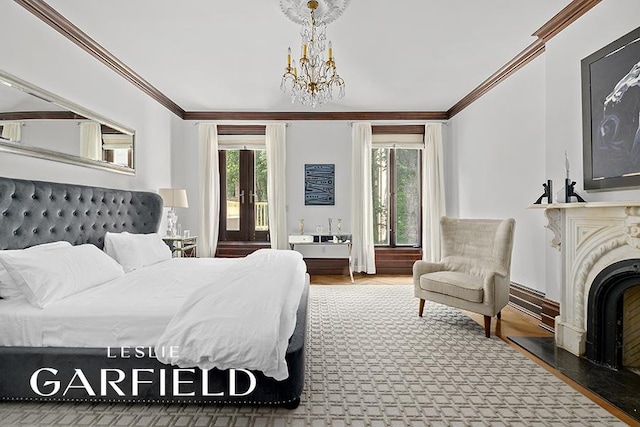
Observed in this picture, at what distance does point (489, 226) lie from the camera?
3725 millimetres

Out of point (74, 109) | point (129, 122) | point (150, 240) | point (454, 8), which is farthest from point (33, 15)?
point (454, 8)

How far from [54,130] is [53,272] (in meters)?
1.43

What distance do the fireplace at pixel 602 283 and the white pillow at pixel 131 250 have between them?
12.4 feet

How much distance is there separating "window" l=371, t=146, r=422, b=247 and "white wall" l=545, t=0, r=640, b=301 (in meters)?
2.82

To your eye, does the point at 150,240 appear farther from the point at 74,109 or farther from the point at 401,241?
the point at 401,241

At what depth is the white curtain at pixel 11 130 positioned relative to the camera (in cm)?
255

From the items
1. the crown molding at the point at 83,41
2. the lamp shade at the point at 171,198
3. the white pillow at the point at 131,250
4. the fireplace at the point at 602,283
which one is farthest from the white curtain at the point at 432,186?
the crown molding at the point at 83,41

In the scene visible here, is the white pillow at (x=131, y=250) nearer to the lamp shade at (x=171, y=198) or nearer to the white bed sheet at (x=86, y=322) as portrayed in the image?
the lamp shade at (x=171, y=198)

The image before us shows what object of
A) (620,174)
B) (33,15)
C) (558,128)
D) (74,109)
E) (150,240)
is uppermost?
(33,15)

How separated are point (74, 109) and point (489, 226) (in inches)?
166

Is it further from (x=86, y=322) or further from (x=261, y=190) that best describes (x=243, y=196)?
(x=86, y=322)

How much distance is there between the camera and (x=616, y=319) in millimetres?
2480

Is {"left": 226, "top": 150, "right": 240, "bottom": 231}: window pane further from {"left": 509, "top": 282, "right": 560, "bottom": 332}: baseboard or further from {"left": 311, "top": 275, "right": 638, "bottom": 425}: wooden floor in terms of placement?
{"left": 509, "top": 282, "right": 560, "bottom": 332}: baseboard

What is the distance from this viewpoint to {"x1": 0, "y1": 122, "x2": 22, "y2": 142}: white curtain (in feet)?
8.36
